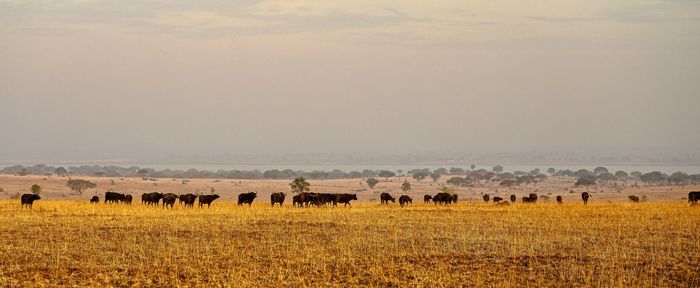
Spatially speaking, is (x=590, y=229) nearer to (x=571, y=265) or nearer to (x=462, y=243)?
(x=462, y=243)

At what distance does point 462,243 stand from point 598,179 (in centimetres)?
13313

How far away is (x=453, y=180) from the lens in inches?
5364

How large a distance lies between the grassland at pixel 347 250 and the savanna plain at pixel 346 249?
0.14ft

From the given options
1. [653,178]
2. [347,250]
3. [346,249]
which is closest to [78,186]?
[346,249]

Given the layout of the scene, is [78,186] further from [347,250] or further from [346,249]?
[347,250]

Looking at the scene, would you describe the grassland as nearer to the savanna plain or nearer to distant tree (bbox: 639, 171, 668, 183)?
the savanna plain

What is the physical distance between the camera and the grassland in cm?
1842

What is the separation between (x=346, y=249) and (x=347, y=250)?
236mm

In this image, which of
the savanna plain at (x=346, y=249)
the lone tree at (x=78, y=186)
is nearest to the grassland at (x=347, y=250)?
the savanna plain at (x=346, y=249)

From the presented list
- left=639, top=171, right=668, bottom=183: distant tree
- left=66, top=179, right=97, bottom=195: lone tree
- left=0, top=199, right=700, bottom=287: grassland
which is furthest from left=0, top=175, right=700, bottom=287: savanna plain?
left=639, top=171, right=668, bottom=183: distant tree

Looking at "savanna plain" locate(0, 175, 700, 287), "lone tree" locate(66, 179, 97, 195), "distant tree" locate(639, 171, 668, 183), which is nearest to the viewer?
"savanna plain" locate(0, 175, 700, 287)

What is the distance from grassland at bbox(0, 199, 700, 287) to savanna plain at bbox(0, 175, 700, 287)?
0.14ft

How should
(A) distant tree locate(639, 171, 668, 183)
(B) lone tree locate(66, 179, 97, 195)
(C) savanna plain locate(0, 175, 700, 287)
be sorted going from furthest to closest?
(A) distant tree locate(639, 171, 668, 183) < (B) lone tree locate(66, 179, 97, 195) < (C) savanna plain locate(0, 175, 700, 287)

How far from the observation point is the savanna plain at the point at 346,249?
18.4m
